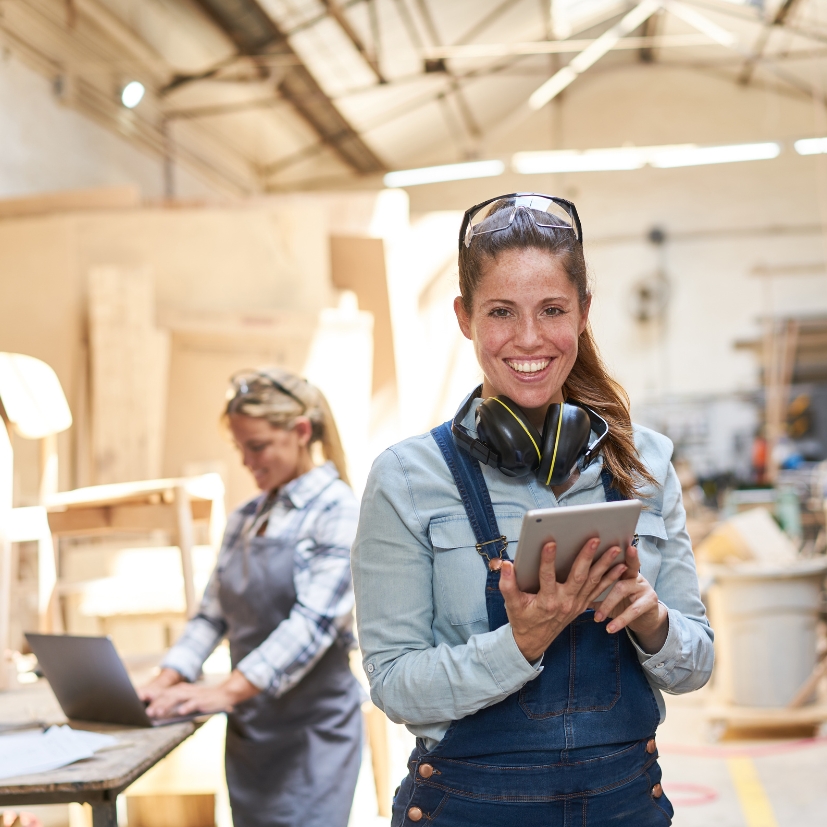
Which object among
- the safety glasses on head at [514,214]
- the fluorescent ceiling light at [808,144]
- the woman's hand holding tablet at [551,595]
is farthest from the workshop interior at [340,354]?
the fluorescent ceiling light at [808,144]

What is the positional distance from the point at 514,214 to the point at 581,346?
0.26 metres

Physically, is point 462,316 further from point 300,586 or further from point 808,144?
point 808,144

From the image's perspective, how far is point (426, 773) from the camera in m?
1.32

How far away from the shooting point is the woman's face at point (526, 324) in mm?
1350

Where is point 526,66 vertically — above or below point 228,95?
above

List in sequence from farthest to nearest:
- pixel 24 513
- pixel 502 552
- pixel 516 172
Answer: pixel 516 172
pixel 24 513
pixel 502 552

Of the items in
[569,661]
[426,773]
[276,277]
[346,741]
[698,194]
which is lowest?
[346,741]

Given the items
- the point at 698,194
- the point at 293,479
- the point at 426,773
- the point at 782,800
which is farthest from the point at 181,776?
the point at 698,194

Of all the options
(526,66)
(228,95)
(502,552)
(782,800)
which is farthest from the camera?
(526,66)

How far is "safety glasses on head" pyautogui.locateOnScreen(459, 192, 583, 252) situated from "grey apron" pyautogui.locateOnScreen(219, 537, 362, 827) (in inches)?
50.9

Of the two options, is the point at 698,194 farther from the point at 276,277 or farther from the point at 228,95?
the point at 276,277

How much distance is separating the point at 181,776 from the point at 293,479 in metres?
1.41

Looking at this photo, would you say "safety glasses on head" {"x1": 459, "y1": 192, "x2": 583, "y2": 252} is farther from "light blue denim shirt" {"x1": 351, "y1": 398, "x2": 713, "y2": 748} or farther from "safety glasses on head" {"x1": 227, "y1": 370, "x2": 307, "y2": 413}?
"safety glasses on head" {"x1": 227, "y1": 370, "x2": 307, "y2": 413}

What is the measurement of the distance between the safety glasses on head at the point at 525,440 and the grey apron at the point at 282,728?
1244 mm
